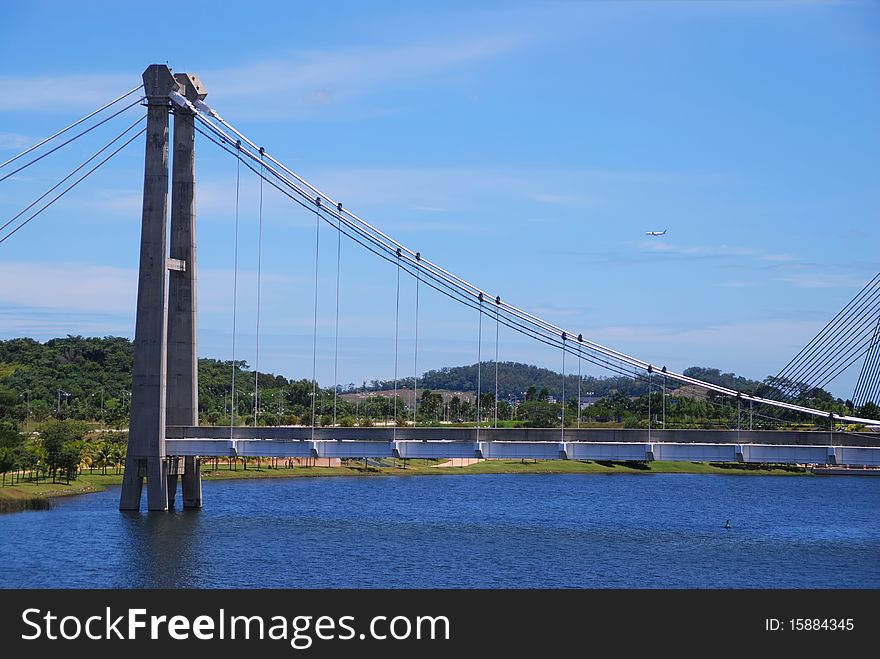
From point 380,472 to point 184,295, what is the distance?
217 feet

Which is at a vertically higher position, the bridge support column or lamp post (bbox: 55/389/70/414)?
lamp post (bbox: 55/389/70/414)

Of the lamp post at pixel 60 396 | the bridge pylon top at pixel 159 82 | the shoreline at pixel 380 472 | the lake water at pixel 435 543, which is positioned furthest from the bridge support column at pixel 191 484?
the lamp post at pixel 60 396

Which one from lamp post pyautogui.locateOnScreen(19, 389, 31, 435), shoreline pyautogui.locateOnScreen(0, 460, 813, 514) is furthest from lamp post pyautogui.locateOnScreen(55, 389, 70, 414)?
shoreline pyautogui.locateOnScreen(0, 460, 813, 514)

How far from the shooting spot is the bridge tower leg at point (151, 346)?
78500 mm

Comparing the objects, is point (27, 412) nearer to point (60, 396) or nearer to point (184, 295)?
point (60, 396)

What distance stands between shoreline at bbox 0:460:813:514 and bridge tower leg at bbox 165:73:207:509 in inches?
443

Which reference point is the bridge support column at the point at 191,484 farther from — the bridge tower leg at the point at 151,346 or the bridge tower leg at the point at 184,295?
the bridge tower leg at the point at 151,346

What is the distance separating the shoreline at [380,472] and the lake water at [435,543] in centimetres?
311

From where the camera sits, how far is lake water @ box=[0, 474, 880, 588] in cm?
5956

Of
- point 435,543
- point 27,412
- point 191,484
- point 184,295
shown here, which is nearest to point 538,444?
point 435,543

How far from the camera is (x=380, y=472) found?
479ft

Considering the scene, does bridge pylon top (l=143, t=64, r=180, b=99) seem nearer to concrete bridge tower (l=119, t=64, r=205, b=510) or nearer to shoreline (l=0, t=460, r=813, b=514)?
concrete bridge tower (l=119, t=64, r=205, b=510)

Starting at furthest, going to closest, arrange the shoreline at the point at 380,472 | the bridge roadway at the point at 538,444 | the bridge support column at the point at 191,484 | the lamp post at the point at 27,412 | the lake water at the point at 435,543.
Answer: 1. the lamp post at the point at 27,412
2. the shoreline at the point at 380,472
3. the bridge support column at the point at 191,484
4. the bridge roadway at the point at 538,444
5. the lake water at the point at 435,543
